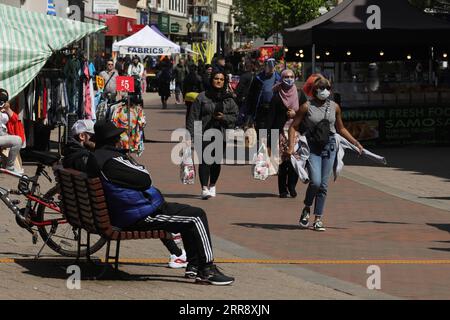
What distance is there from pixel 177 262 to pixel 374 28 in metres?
14.7

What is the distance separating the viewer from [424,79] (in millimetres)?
27375

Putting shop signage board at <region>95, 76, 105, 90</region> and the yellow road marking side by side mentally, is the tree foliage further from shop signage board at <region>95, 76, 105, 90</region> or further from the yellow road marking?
the yellow road marking

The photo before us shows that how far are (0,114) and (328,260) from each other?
785 centimetres

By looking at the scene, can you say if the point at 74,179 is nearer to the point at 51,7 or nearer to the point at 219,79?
the point at 219,79

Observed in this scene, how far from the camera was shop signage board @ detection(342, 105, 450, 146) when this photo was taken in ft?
80.9

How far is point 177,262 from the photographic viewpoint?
10484 mm

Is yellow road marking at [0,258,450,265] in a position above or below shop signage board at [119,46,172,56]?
below

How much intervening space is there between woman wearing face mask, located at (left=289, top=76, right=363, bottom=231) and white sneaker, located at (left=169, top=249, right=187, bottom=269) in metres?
3.01

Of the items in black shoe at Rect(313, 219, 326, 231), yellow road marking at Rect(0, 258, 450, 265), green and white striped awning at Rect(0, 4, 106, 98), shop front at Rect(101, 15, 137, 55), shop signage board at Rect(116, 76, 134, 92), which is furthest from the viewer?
shop front at Rect(101, 15, 137, 55)

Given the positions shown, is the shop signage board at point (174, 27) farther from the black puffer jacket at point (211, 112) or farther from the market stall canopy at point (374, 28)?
the black puffer jacket at point (211, 112)

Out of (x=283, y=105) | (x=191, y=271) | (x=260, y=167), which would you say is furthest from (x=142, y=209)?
(x=283, y=105)

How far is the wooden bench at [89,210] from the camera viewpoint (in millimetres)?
9695

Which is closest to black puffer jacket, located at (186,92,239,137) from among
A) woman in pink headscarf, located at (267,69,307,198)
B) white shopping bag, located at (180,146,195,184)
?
white shopping bag, located at (180,146,195,184)

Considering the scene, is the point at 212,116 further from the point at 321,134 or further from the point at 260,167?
the point at 321,134
